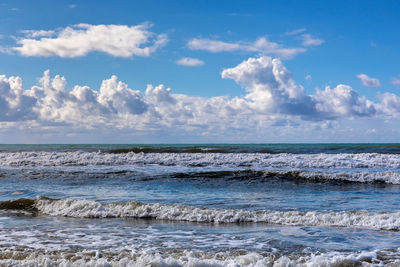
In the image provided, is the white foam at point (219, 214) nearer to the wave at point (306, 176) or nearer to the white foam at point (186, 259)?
the white foam at point (186, 259)

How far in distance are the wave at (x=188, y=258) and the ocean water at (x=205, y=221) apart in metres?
0.02

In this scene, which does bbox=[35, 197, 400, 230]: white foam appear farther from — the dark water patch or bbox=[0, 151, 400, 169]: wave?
bbox=[0, 151, 400, 169]: wave

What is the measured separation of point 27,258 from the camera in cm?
643

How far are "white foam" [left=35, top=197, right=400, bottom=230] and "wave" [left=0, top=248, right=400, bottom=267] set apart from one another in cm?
251

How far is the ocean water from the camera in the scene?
637 cm

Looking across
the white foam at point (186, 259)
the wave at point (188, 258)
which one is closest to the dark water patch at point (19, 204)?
the wave at point (188, 258)

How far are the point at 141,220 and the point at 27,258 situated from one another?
147 inches

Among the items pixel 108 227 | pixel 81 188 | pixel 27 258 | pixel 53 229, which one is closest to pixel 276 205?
pixel 108 227

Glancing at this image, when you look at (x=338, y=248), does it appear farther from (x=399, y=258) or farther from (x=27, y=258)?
(x=27, y=258)

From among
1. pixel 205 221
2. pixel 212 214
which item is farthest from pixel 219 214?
pixel 205 221

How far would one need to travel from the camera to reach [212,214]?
32.4 feet

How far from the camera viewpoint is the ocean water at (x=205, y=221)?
6.37 meters

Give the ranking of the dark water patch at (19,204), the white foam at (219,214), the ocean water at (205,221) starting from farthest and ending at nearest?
the dark water patch at (19,204)
the white foam at (219,214)
the ocean water at (205,221)

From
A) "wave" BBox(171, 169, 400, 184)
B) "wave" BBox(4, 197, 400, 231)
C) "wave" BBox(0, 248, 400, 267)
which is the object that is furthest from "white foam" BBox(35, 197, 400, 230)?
"wave" BBox(171, 169, 400, 184)
